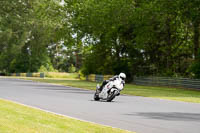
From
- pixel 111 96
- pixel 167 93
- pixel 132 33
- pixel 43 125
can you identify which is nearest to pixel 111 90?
pixel 111 96

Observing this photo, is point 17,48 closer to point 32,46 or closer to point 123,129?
point 32,46

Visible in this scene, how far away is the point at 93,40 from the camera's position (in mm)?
59906

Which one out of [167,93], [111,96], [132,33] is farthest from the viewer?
[132,33]

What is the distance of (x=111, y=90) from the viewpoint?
21.1 metres

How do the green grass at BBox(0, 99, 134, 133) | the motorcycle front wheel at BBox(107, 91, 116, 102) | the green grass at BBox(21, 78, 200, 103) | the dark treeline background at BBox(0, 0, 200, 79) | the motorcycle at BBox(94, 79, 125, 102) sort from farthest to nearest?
the dark treeline background at BBox(0, 0, 200, 79) < the green grass at BBox(21, 78, 200, 103) < the motorcycle front wheel at BBox(107, 91, 116, 102) < the motorcycle at BBox(94, 79, 125, 102) < the green grass at BBox(0, 99, 134, 133)

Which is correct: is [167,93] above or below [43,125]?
below

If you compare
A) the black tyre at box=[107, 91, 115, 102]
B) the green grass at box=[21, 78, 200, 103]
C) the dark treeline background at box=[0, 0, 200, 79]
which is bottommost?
the green grass at box=[21, 78, 200, 103]

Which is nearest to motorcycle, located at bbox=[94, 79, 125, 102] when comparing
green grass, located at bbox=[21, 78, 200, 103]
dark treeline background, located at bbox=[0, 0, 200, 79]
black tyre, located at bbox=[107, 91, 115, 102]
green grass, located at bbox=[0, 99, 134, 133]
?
black tyre, located at bbox=[107, 91, 115, 102]

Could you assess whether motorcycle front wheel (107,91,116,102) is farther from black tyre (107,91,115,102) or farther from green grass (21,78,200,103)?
green grass (21,78,200,103)

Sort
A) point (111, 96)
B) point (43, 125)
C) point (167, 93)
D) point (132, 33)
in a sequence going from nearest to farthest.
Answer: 1. point (43, 125)
2. point (111, 96)
3. point (167, 93)
4. point (132, 33)

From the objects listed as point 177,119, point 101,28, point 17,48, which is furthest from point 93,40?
point 177,119

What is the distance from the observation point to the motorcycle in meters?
20.7

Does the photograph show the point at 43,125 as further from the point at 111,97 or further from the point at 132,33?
the point at 132,33

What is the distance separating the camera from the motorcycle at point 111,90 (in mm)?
20734
